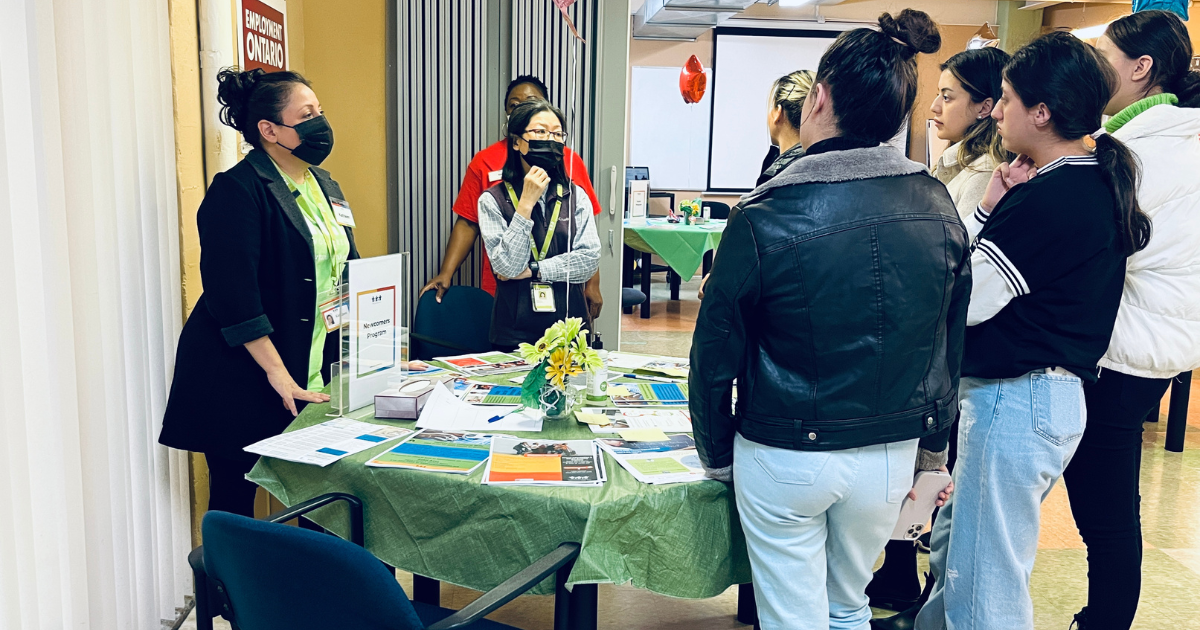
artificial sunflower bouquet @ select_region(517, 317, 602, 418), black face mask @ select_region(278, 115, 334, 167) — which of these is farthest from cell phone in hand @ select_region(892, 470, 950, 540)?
black face mask @ select_region(278, 115, 334, 167)

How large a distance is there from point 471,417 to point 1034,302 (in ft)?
4.33

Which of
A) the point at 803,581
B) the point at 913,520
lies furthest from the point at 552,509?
the point at 913,520

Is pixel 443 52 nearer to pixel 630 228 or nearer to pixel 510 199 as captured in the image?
pixel 510 199

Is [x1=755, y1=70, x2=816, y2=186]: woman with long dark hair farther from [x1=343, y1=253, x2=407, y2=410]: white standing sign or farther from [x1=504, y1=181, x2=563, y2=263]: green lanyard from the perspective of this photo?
[x1=343, y1=253, x2=407, y2=410]: white standing sign

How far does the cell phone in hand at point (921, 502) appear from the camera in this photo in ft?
5.72

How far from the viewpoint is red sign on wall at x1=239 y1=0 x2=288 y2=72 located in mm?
3028

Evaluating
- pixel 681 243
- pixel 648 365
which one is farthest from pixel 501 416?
pixel 681 243

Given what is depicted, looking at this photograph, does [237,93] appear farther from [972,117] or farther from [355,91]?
[355,91]

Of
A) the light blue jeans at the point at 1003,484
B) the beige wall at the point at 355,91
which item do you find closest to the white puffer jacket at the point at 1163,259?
the light blue jeans at the point at 1003,484

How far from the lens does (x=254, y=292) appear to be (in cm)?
219

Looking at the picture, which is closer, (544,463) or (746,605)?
(544,463)

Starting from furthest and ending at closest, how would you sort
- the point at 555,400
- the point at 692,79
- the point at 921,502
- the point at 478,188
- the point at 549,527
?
the point at 692,79 → the point at 478,188 → the point at 555,400 → the point at 921,502 → the point at 549,527

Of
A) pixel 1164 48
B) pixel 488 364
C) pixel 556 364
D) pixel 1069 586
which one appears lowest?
pixel 1069 586

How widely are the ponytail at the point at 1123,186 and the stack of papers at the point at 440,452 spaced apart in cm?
143
